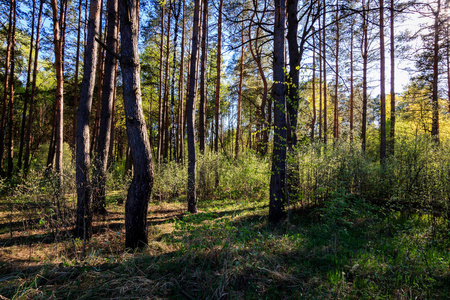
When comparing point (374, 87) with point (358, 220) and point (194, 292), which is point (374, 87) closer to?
point (358, 220)

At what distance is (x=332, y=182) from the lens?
480 cm

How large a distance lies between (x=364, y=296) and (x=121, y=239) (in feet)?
13.4

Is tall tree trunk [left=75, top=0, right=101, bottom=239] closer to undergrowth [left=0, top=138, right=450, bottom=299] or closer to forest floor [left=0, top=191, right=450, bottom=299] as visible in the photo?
undergrowth [left=0, top=138, right=450, bottom=299]

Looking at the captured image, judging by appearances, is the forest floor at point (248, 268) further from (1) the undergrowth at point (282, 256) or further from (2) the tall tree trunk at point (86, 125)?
(2) the tall tree trunk at point (86, 125)

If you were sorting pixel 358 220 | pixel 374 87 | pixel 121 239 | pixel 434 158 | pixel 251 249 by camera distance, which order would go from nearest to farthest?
1. pixel 251 249
2. pixel 121 239
3. pixel 358 220
4. pixel 434 158
5. pixel 374 87

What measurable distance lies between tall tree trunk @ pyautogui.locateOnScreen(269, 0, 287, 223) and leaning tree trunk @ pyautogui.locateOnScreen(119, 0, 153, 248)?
277 centimetres

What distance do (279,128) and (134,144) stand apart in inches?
122

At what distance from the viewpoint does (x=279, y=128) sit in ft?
14.9

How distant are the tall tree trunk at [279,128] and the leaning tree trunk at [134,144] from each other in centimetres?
277

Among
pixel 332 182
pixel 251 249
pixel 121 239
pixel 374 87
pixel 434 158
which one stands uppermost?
pixel 374 87

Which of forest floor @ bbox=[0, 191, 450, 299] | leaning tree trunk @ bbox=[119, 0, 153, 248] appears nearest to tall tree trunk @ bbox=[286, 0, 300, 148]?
forest floor @ bbox=[0, 191, 450, 299]

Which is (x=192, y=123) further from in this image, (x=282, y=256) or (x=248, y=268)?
(x=248, y=268)

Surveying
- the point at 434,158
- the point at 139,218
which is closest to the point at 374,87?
the point at 434,158

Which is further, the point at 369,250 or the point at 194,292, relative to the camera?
the point at 369,250
